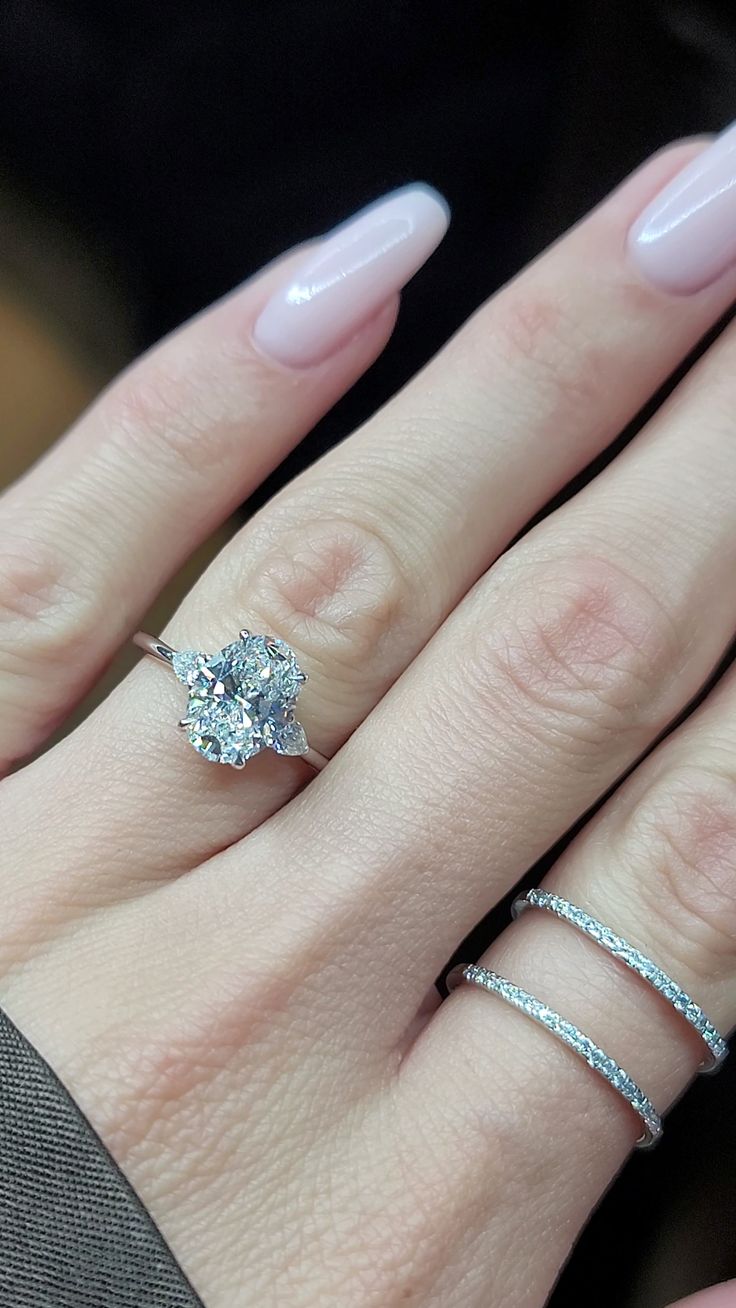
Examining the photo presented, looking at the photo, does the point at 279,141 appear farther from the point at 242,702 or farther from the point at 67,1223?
the point at 67,1223

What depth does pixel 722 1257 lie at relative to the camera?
0.89m

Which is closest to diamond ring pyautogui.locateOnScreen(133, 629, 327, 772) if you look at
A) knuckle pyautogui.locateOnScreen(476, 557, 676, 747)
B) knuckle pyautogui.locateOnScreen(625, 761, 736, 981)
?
knuckle pyautogui.locateOnScreen(476, 557, 676, 747)

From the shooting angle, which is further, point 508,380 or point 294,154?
point 294,154

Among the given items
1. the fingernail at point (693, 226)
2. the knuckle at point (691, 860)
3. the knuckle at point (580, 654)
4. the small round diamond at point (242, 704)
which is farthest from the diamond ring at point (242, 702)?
the fingernail at point (693, 226)

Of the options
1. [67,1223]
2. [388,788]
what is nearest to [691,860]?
[388,788]

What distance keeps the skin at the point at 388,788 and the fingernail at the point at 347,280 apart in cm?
2

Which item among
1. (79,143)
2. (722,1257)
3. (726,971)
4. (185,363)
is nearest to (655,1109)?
(726,971)

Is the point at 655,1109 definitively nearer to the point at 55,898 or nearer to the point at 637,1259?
the point at 637,1259

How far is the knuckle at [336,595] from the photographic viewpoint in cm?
85

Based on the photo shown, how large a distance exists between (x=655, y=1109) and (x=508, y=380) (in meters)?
0.58

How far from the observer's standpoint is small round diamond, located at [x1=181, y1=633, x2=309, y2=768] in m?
0.77

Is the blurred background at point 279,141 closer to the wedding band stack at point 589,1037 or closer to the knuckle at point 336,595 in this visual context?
the knuckle at point 336,595

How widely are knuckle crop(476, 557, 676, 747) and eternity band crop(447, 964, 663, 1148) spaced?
19 centimetres

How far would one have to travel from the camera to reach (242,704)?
2.51ft
